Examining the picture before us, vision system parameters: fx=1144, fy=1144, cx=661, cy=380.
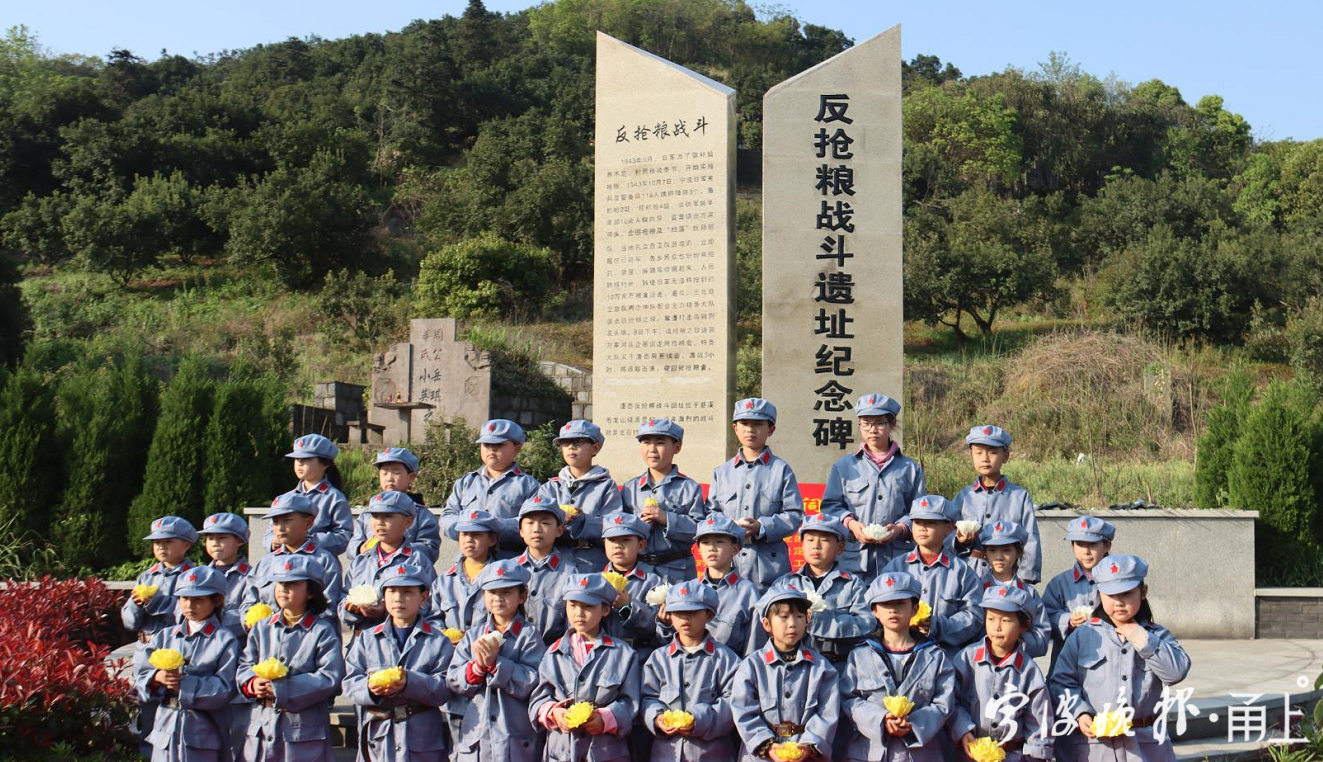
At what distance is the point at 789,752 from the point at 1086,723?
1.13 m

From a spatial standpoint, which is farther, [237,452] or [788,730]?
Result: [237,452]

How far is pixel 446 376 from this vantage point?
13.5 meters

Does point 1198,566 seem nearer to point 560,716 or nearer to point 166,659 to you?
point 560,716

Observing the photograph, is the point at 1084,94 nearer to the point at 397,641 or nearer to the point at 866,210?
the point at 866,210

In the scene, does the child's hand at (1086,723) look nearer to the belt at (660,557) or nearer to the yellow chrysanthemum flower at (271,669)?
the belt at (660,557)

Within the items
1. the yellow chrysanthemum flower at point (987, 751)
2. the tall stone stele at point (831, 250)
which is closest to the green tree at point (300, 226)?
the tall stone stele at point (831, 250)

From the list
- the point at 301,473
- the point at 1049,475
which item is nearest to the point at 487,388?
the point at 1049,475

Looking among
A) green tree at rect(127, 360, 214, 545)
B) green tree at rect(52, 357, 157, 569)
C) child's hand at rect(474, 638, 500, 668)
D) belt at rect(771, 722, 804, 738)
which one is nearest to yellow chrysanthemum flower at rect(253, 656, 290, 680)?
child's hand at rect(474, 638, 500, 668)

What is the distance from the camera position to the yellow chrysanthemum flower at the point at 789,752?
13.5 feet

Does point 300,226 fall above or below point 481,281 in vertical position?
above

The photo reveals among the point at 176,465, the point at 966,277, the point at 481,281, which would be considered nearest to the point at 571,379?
the point at 481,281

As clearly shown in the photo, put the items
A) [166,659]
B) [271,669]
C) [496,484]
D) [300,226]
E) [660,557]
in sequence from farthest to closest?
1. [300,226]
2. [496,484]
3. [660,557]
4. [166,659]
5. [271,669]

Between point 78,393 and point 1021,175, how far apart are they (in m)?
28.8

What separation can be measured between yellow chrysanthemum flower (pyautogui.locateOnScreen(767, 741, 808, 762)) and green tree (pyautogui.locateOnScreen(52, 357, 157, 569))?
22.3 feet
